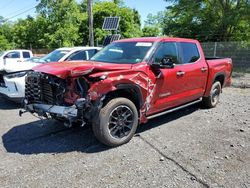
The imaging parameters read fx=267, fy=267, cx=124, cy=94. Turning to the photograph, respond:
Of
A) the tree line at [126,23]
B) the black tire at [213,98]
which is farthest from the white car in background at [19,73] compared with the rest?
the tree line at [126,23]

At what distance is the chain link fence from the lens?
15.6 m

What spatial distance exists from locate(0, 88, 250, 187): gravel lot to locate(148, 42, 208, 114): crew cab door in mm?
568

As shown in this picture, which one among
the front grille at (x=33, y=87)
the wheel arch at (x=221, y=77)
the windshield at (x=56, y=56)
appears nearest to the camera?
the front grille at (x=33, y=87)

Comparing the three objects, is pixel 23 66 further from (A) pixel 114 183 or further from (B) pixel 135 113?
(A) pixel 114 183

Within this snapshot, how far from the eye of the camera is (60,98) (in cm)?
447

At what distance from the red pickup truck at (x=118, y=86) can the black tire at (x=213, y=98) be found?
1104 millimetres

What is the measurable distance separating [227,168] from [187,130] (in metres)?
1.66

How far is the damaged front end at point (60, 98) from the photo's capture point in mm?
4180

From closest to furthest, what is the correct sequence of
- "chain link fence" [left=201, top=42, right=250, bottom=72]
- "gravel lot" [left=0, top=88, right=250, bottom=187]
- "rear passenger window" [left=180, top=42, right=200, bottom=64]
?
1. "gravel lot" [left=0, top=88, right=250, bottom=187]
2. "rear passenger window" [left=180, top=42, right=200, bottom=64]
3. "chain link fence" [left=201, top=42, right=250, bottom=72]

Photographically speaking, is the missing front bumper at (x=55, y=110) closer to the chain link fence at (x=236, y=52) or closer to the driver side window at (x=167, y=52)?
the driver side window at (x=167, y=52)

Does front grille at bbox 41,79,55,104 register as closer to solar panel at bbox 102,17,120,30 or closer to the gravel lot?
the gravel lot

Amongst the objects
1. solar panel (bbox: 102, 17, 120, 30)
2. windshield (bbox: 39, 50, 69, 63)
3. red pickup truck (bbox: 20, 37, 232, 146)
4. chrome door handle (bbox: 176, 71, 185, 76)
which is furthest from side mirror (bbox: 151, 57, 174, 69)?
solar panel (bbox: 102, 17, 120, 30)

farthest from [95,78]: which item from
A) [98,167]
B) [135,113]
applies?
[98,167]

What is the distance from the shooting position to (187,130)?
543 centimetres
